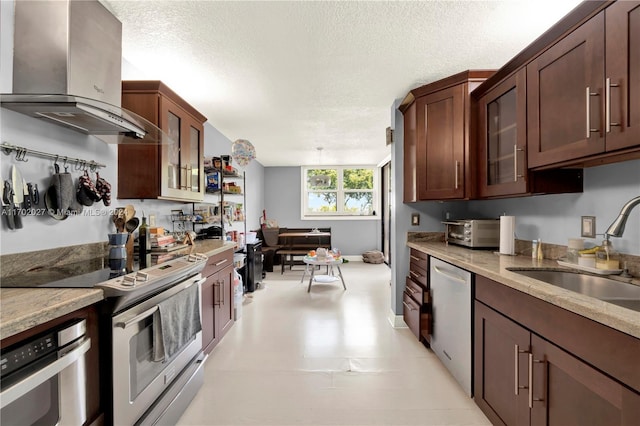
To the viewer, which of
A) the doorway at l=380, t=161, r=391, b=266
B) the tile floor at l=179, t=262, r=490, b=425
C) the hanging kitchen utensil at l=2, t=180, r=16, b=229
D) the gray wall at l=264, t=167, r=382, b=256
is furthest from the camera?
the gray wall at l=264, t=167, r=382, b=256

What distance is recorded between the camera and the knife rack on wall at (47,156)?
4.42 ft

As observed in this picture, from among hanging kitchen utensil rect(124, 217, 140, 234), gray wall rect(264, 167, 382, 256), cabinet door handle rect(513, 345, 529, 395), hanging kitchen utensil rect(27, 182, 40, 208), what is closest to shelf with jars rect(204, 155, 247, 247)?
hanging kitchen utensil rect(124, 217, 140, 234)

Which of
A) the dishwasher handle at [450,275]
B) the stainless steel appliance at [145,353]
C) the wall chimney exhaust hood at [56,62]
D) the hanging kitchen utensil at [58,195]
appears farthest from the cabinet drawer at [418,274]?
the hanging kitchen utensil at [58,195]

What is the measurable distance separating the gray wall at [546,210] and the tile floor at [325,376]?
0.63 metres

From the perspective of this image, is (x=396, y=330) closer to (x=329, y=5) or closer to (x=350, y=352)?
(x=350, y=352)

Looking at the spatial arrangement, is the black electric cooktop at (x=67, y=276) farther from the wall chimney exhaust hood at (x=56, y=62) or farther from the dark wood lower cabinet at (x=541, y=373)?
the dark wood lower cabinet at (x=541, y=373)

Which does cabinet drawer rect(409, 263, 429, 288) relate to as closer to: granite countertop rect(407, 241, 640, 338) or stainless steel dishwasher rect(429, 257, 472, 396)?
stainless steel dishwasher rect(429, 257, 472, 396)

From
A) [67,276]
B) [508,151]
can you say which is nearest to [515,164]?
[508,151]

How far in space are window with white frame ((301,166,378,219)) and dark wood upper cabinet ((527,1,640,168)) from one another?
555cm

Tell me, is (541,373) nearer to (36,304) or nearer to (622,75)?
(622,75)

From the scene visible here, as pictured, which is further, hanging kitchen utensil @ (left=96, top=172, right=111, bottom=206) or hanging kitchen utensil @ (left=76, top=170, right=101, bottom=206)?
hanging kitchen utensil @ (left=96, top=172, right=111, bottom=206)

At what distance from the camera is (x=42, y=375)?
0.85 m

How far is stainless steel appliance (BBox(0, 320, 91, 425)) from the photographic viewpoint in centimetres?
78

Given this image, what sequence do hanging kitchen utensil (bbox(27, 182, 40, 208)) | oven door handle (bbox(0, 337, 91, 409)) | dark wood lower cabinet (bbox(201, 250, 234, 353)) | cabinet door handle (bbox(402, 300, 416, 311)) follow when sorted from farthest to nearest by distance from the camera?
cabinet door handle (bbox(402, 300, 416, 311)), dark wood lower cabinet (bbox(201, 250, 234, 353)), hanging kitchen utensil (bbox(27, 182, 40, 208)), oven door handle (bbox(0, 337, 91, 409))
